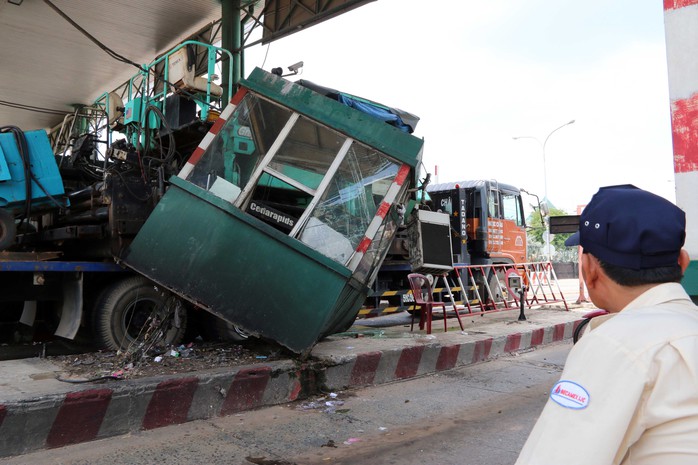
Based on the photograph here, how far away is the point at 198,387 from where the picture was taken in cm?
457

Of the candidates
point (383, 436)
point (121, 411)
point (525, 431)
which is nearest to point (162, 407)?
point (121, 411)

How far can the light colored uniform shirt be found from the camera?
91cm

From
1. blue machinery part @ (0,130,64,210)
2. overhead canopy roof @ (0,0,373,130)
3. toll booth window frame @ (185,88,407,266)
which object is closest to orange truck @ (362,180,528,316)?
overhead canopy roof @ (0,0,373,130)

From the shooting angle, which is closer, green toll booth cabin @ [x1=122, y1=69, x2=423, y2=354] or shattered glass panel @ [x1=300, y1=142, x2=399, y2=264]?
green toll booth cabin @ [x1=122, y1=69, x2=423, y2=354]

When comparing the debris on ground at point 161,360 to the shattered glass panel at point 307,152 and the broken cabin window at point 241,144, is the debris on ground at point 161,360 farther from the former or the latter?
the shattered glass panel at point 307,152

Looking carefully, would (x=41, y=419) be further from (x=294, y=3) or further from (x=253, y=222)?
(x=294, y=3)

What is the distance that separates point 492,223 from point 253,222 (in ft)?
28.0

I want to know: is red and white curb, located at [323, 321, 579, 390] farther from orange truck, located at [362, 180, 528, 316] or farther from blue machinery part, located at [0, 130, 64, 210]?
blue machinery part, located at [0, 130, 64, 210]

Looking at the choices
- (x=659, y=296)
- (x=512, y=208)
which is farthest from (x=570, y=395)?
(x=512, y=208)

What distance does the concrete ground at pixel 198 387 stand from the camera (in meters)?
3.83

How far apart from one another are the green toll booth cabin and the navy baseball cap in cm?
410

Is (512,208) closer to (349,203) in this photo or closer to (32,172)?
(349,203)

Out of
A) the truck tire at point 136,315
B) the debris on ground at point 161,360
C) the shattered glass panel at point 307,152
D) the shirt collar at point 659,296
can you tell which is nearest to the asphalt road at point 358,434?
the debris on ground at point 161,360

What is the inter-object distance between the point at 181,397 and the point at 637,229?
4.19 metres
